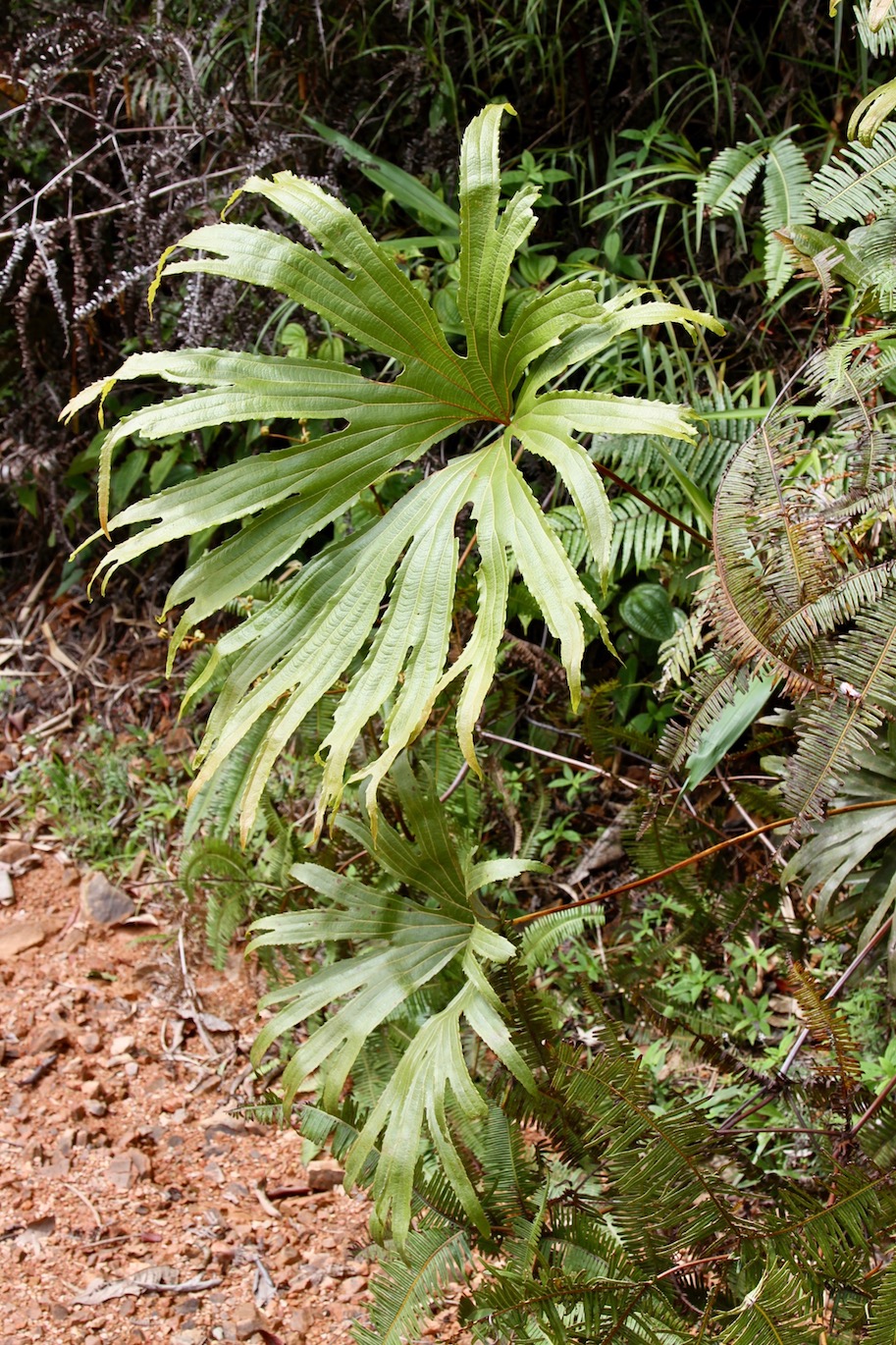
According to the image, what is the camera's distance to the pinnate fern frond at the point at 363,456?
57.6 inches

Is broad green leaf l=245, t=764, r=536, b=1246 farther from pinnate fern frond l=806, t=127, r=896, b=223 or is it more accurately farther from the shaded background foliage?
the shaded background foliage

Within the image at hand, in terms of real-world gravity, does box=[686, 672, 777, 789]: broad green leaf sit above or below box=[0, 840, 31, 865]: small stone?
above

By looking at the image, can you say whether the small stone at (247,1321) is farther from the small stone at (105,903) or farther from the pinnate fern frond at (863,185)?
the pinnate fern frond at (863,185)

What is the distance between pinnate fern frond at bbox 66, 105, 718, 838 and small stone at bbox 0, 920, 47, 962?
5.44 feet

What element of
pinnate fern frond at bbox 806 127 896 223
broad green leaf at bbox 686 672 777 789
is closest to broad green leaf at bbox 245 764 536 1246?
broad green leaf at bbox 686 672 777 789

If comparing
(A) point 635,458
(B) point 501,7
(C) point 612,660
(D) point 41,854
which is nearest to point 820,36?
(B) point 501,7

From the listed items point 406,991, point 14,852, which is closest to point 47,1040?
point 14,852

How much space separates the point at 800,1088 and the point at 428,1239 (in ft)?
2.02

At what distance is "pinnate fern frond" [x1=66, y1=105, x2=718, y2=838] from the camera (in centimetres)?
146

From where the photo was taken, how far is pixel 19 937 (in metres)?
2.97

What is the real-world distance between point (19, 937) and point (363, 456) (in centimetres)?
197

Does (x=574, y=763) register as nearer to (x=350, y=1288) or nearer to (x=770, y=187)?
(x=350, y=1288)

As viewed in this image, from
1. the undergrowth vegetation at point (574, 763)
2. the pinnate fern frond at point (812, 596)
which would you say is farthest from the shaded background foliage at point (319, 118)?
the pinnate fern frond at point (812, 596)

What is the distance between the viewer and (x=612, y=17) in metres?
2.97
